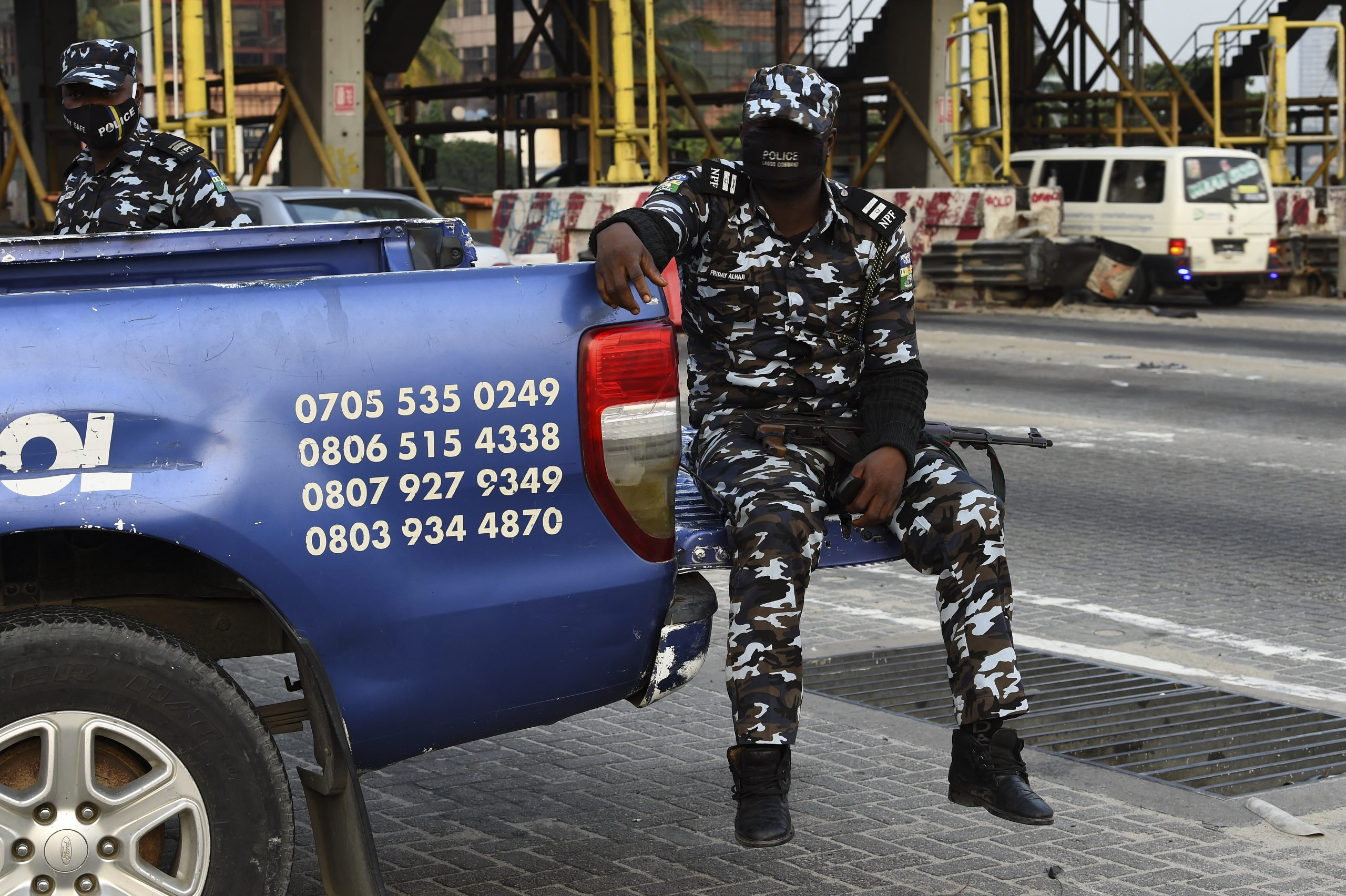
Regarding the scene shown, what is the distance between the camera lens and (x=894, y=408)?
413 cm

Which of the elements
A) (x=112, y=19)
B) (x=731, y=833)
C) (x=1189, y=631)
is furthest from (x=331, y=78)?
(x=112, y=19)

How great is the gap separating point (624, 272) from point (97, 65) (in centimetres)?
248

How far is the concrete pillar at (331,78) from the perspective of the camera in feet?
67.6

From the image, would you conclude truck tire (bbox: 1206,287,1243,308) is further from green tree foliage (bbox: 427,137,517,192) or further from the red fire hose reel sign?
green tree foliage (bbox: 427,137,517,192)

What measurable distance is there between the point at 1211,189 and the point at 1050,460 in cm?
1268

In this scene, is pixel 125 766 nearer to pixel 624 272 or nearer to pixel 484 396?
pixel 484 396

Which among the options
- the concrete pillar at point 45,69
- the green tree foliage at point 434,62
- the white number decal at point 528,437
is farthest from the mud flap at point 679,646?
the green tree foliage at point 434,62

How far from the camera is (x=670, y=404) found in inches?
129

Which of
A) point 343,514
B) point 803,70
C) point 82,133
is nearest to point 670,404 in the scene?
point 343,514

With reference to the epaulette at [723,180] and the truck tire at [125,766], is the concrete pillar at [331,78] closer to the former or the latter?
the epaulette at [723,180]

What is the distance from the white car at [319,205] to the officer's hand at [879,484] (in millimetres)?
9905

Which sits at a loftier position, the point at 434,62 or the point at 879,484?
the point at 434,62

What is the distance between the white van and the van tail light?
63.8 ft

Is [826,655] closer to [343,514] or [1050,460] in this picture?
[343,514]
